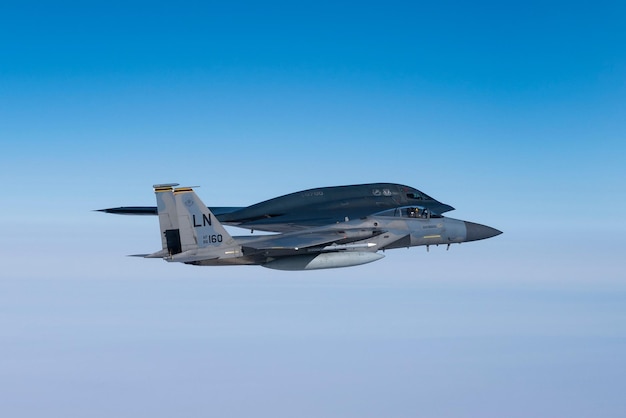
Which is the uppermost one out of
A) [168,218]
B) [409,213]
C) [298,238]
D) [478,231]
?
[168,218]

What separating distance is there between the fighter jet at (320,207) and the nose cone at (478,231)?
403 centimetres

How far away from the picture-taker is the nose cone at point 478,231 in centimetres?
3412

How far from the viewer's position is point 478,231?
113 feet

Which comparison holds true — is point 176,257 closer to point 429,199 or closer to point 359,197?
point 359,197

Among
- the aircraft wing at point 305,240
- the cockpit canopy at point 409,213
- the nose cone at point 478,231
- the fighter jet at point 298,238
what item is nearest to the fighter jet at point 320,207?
the nose cone at point 478,231

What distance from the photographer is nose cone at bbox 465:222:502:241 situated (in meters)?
34.1

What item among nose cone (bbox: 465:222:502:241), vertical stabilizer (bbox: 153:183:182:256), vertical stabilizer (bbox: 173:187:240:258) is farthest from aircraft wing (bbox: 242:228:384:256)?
nose cone (bbox: 465:222:502:241)

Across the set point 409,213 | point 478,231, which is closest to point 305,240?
point 409,213

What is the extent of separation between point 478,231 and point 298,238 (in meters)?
8.62

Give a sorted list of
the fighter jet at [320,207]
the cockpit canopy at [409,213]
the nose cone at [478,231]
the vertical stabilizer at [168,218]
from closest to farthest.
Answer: the vertical stabilizer at [168,218]
the cockpit canopy at [409,213]
the nose cone at [478,231]
the fighter jet at [320,207]

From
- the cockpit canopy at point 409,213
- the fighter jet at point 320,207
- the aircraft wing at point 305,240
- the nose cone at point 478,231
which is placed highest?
the fighter jet at point 320,207

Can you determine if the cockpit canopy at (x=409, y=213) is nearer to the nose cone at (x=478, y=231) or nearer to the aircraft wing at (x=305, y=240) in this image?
the aircraft wing at (x=305, y=240)

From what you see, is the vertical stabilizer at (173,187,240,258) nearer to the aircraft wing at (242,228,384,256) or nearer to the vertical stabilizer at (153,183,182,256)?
the vertical stabilizer at (153,183,182,256)

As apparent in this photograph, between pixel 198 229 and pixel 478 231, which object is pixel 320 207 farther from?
pixel 198 229
